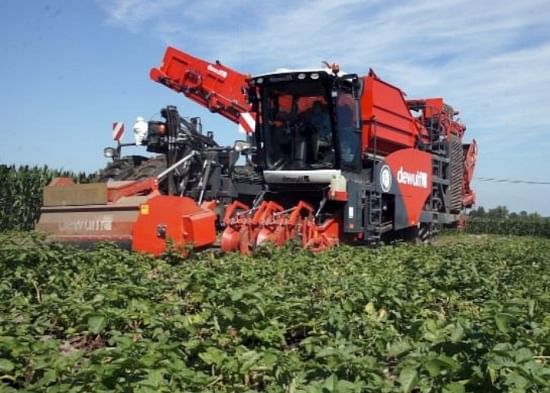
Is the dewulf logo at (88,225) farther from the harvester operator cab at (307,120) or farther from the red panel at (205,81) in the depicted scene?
the red panel at (205,81)

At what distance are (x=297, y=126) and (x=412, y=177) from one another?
2823mm

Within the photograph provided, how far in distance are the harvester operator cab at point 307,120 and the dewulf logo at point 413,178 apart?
126cm

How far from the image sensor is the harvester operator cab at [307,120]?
11195 mm

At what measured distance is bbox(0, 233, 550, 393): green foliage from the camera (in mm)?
3004

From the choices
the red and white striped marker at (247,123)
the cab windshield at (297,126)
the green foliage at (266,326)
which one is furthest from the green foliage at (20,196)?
the green foliage at (266,326)

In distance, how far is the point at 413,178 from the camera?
13.2 metres

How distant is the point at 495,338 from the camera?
337 centimetres

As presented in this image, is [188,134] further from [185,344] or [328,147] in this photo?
[185,344]

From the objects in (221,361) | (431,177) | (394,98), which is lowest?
(221,361)

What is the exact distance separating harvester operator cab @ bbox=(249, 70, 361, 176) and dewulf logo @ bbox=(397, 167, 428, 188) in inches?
49.5

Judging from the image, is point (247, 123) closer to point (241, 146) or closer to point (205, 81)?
point (241, 146)

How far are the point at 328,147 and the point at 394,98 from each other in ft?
8.69

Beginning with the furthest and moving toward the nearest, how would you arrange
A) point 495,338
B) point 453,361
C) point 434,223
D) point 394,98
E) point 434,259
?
point 434,223, point 394,98, point 434,259, point 495,338, point 453,361

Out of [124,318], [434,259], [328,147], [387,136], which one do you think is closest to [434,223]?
[387,136]
